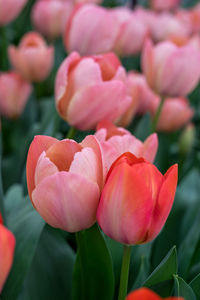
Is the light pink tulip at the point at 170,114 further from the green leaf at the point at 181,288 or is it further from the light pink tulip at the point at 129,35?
the green leaf at the point at 181,288

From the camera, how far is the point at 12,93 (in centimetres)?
78

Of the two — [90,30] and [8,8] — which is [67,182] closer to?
[90,30]

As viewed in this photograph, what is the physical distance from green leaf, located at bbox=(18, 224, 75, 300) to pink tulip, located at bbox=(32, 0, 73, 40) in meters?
0.66

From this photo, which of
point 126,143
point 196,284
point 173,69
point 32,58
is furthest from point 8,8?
point 196,284

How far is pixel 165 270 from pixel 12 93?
1.62ft

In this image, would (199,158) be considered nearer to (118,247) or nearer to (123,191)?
(118,247)

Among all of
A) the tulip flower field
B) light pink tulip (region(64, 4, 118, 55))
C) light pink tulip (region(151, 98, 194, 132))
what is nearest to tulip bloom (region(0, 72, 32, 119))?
the tulip flower field

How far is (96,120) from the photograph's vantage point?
0.53 metres

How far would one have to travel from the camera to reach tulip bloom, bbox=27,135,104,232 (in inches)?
12.6

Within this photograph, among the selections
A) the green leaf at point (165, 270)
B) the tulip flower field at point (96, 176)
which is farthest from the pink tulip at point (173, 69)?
the green leaf at point (165, 270)

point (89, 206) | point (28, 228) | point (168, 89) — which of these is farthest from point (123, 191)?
point (168, 89)

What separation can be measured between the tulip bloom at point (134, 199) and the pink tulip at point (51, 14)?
0.77 m

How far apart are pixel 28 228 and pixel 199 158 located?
45cm

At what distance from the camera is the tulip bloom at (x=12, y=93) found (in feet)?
2.54
